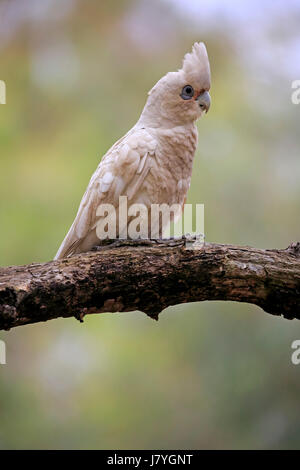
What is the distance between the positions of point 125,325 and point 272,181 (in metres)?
1.92

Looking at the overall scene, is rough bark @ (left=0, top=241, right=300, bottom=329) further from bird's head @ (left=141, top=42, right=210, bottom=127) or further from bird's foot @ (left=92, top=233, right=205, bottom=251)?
bird's head @ (left=141, top=42, right=210, bottom=127)

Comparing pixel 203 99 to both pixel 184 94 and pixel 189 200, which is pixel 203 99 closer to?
pixel 184 94

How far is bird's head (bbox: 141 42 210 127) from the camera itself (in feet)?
9.73

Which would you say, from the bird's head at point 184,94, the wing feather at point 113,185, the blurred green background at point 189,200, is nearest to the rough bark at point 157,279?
the wing feather at point 113,185

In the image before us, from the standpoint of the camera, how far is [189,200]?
14.8ft

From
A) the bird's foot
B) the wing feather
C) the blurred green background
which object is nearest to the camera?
the bird's foot

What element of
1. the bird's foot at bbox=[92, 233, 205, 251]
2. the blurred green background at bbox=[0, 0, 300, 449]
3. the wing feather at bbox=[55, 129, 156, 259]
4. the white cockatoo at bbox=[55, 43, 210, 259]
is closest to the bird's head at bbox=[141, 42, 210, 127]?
the white cockatoo at bbox=[55, 43, 210, 259]

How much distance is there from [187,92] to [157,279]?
49.4 inches

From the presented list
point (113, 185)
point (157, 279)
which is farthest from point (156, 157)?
point (157, 279)

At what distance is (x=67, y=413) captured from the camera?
4.59m

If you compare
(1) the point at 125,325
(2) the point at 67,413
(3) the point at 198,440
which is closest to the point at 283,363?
(3) the point at 198,440

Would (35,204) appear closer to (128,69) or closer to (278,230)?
(128,69)
